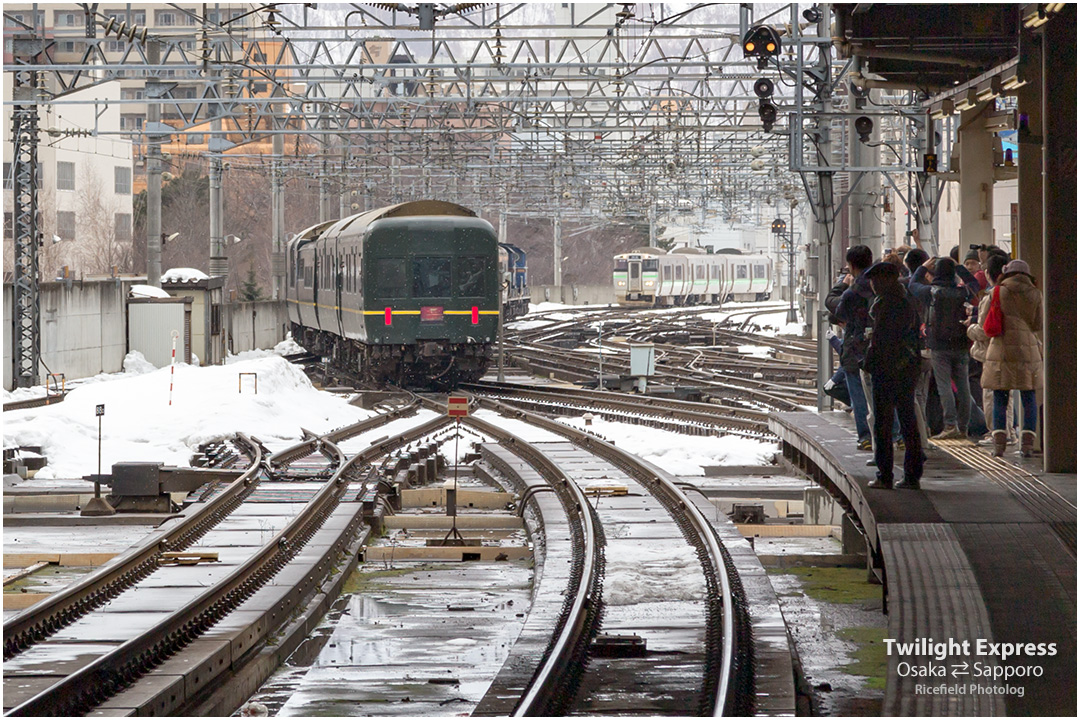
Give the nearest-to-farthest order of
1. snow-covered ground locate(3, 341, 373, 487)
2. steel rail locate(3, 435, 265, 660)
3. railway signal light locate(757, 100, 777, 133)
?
steel rail locate(3, 435, 265, 660) → railway signal light locate(757, 100, 777, 133) → snow-covered ground locate(3, 341, 373, 487)

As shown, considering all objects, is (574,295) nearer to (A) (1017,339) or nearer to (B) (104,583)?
(A) (1017,339)

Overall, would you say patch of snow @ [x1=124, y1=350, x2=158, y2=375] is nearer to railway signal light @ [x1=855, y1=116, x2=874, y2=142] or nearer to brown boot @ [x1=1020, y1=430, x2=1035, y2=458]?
railway signal light @ [x1=855, y1=116, x2=874, y2=142]

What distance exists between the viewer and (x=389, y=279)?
26.1 metres

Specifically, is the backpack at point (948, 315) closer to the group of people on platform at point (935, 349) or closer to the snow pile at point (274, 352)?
the group of people on platform at point (935, 349)

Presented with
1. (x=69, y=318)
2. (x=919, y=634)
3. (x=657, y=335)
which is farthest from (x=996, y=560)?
(x=657, y=335)

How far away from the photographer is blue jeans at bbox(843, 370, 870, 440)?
11.6 m

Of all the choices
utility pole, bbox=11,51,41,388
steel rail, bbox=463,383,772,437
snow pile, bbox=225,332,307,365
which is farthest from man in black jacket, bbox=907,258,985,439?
snow pile, bbox=225,332,307,365

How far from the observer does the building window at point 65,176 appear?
59.4 meters

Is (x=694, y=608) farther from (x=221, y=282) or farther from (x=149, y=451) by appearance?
(x=221, y=282)

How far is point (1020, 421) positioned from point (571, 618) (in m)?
4.40

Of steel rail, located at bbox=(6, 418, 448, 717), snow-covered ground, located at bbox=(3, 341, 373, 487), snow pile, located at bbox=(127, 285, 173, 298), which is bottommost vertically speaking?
steel rail, located at bbox=(6, 418, 448, 717)

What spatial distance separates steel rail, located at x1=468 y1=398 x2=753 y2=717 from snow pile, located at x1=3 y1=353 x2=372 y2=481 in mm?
4890

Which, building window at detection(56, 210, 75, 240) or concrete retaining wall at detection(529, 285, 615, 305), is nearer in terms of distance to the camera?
building window at detection(56, 210, 75, 240)

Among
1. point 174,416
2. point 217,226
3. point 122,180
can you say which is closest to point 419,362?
point 174,416
